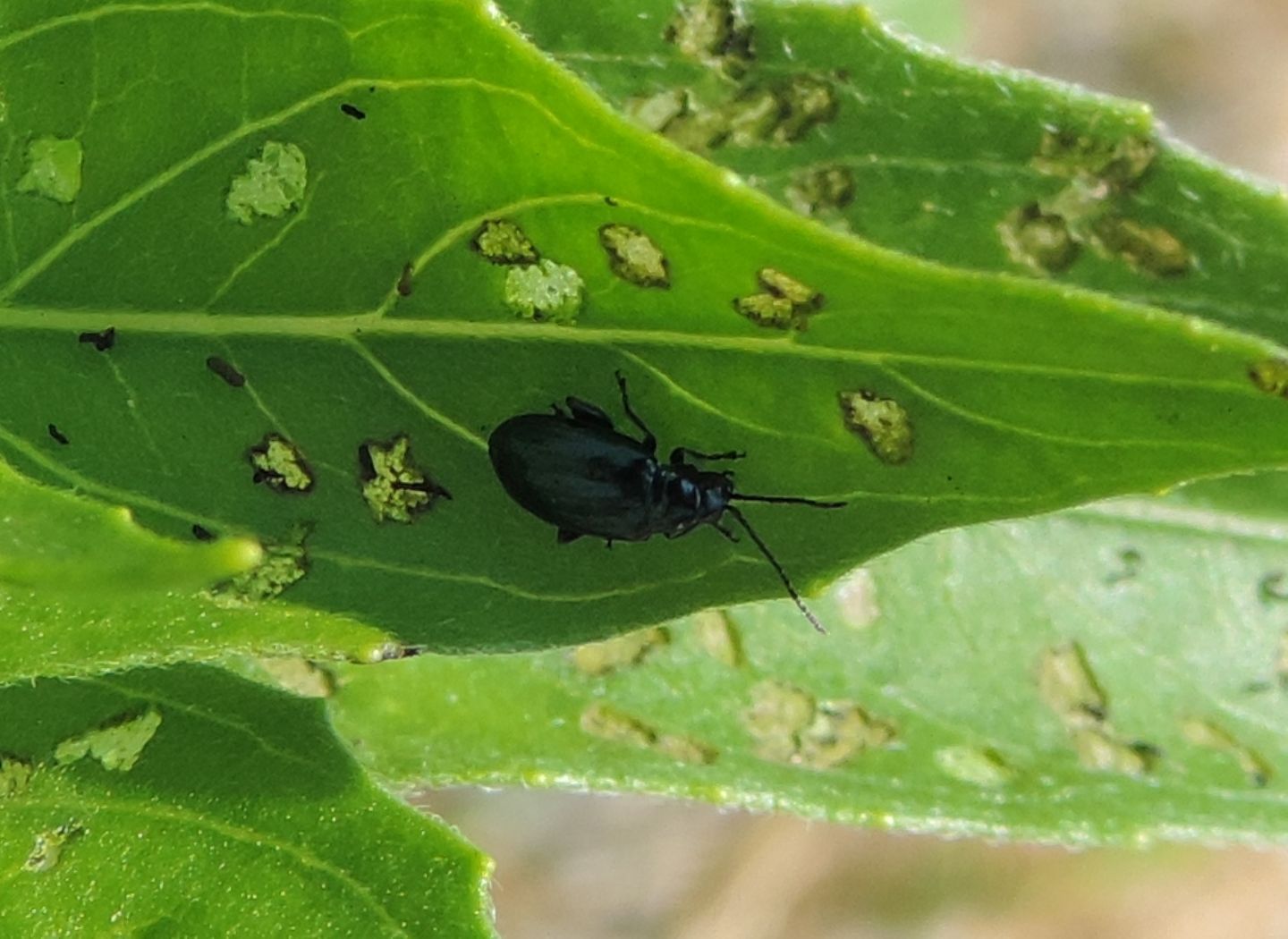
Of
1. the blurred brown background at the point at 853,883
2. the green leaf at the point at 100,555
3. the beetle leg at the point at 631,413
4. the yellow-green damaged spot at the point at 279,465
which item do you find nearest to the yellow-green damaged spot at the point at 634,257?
the beetle leg at the point at 631,413

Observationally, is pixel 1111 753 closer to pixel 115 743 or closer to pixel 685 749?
pixel 685 749

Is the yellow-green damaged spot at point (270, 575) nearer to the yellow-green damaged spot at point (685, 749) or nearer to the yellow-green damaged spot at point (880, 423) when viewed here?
the yellow-green damaged spot at point (880, 423)

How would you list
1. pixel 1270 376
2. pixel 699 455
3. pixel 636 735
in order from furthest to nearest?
pixel 636 735
pixel 699 455
pixel 1270 376

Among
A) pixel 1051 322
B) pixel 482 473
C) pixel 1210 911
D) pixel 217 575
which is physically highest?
pixel 1051 322

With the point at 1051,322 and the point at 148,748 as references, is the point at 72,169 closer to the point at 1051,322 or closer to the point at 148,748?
the point at 148,748

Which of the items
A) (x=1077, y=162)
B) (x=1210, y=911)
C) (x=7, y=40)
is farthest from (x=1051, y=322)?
(x=1210, y=911)

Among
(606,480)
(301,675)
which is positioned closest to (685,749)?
(606,480)

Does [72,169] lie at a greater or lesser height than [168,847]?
greater

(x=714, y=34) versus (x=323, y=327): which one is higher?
(x=714, y=34)
